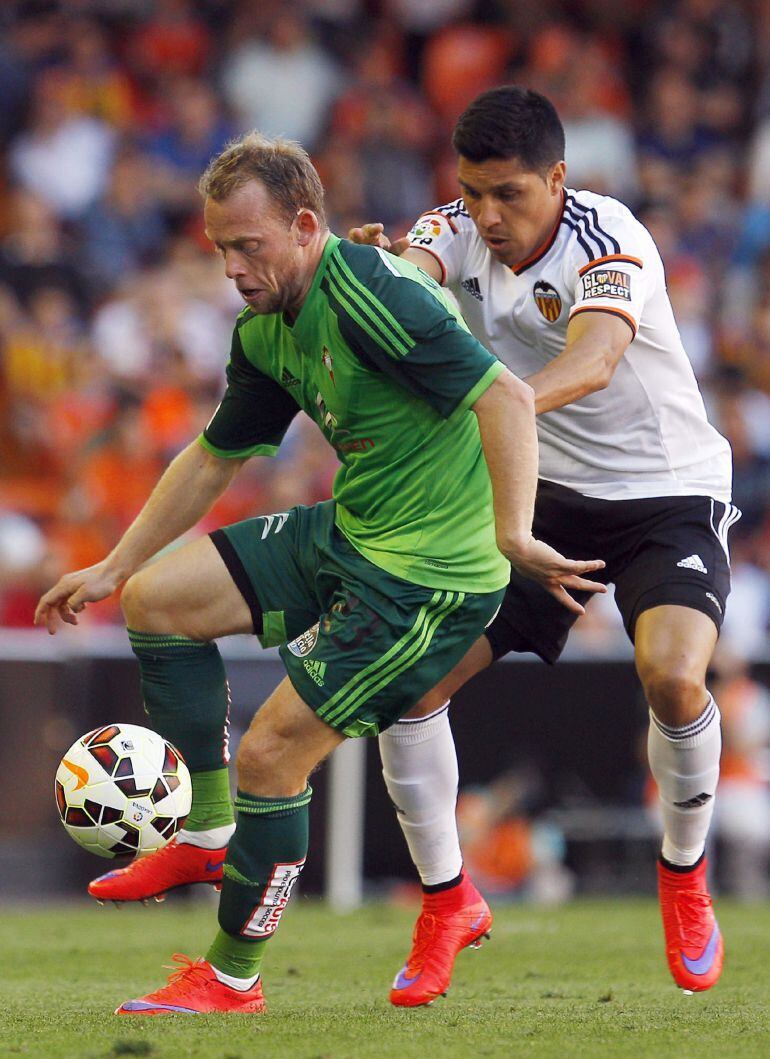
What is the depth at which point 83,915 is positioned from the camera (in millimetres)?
8906

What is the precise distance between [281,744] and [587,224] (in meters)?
1.95

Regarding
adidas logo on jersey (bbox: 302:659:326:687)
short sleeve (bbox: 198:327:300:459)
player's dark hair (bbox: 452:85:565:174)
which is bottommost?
adidas logo on jersey (bbox: 302:659:326:687)

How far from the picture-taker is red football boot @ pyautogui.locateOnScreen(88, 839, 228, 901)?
5125 millimetres

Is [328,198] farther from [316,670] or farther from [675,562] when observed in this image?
[316,670]

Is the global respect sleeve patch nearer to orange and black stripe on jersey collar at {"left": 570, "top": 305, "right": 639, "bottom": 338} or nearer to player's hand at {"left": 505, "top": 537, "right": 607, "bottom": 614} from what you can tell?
orange and black stripe on jersey collar at {"left": 570, "top": 305, "right": 639, "bottom": 338}

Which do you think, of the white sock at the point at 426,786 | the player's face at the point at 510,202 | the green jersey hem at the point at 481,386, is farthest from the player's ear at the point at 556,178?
the white sock at the point at 426,786

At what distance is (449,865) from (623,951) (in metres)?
1.96

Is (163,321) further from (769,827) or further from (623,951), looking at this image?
(623,951)

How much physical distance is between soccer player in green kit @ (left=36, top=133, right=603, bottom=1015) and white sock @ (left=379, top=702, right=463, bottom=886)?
0.60 metres

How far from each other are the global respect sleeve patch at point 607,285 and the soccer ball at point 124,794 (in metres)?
1.86

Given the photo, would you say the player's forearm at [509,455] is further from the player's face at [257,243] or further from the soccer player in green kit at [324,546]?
the player's face at [257,243]

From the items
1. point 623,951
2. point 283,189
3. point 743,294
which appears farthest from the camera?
point 743,294

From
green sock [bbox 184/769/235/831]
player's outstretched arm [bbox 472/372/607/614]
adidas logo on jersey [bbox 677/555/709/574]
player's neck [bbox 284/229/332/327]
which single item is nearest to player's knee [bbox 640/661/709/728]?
adidas logo on jersey [bbox 677/555/709/574]

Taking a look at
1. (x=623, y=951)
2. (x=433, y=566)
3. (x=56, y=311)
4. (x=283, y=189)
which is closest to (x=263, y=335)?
(x=283, y=189)
